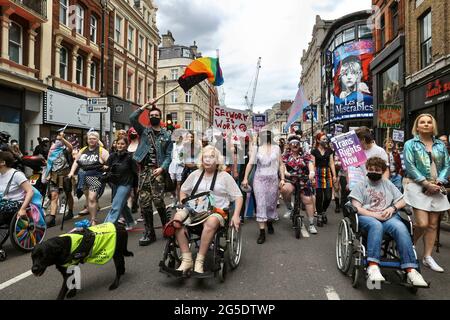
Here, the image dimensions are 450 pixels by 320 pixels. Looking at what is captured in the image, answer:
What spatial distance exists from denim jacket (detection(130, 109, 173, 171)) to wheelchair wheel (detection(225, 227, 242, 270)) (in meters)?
1.77

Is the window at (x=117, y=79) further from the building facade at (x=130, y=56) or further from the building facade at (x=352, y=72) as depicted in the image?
the building facade at (x=352, y=72)

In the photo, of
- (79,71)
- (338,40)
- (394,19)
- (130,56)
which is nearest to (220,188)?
(79,71)

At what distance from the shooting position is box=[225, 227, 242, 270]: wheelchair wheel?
13.0ft

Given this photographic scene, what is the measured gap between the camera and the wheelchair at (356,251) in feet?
11.0

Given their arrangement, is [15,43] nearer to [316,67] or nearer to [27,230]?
[27,230]

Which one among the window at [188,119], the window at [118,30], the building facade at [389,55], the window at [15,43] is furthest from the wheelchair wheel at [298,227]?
the window at [188,119]

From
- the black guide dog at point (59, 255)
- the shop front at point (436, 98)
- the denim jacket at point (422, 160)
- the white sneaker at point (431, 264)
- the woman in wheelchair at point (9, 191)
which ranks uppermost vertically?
the shop front at point (436, 98)

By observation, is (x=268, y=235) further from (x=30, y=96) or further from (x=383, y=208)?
(x=30, y=96)

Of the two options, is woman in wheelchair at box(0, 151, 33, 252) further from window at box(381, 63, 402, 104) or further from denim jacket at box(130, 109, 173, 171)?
window at box(381, 63, 402, 104)

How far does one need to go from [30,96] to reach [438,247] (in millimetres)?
17252

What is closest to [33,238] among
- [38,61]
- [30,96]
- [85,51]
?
[30,96]

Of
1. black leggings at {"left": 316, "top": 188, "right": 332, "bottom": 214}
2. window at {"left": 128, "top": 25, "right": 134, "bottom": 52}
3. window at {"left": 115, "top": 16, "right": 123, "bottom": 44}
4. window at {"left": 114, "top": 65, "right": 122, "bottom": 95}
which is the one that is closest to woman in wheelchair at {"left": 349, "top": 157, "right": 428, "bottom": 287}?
black leggings at {"left": 316, "top": 188, "right": 332, "bottom": 214}

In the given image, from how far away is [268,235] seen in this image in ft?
19.6

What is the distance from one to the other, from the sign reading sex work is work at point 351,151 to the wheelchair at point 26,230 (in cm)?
472
